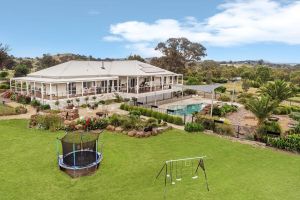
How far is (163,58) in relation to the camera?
66.5 meters

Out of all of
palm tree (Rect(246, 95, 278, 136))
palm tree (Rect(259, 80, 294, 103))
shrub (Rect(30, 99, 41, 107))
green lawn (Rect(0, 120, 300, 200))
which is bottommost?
green lawn (Rect(0, 120, 300, 200))

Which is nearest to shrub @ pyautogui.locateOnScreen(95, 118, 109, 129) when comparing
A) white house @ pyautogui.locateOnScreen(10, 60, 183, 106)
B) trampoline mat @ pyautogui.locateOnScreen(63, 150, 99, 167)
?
trampoline mat @ pyautogui.locateOnScreen(63, 150, 99, 167)

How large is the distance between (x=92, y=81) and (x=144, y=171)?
70.4ft

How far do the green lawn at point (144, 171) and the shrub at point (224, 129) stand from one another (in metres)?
1.47

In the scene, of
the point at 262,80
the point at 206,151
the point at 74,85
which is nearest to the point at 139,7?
the point at 74,85

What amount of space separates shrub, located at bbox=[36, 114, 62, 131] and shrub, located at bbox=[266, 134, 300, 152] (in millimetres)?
15354

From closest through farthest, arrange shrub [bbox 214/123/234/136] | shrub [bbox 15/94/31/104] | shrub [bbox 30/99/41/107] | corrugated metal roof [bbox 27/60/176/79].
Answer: shrub [bbox 214/123/234/136] → shrub [bbox 30/99/41/107] → shrub [bbox 15/94/31/104] → corrugated metal roof [bbox 27/60/176/79]

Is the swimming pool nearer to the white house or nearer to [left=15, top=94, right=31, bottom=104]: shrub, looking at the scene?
the white house

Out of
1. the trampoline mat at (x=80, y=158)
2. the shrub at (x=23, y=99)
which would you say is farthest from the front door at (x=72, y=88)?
the trampoline mat at (x=80, y=158)

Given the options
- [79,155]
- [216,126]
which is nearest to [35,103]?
[79,155]

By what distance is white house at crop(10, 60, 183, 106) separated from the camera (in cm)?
2985

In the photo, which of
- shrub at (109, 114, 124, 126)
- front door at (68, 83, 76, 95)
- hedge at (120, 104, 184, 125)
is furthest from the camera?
front door at (68, 83, 76, 95)

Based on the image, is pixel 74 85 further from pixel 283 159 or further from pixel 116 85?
pixel 283 159

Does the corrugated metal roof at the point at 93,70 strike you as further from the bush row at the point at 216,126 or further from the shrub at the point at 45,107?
the bush row at the point at 216,126
